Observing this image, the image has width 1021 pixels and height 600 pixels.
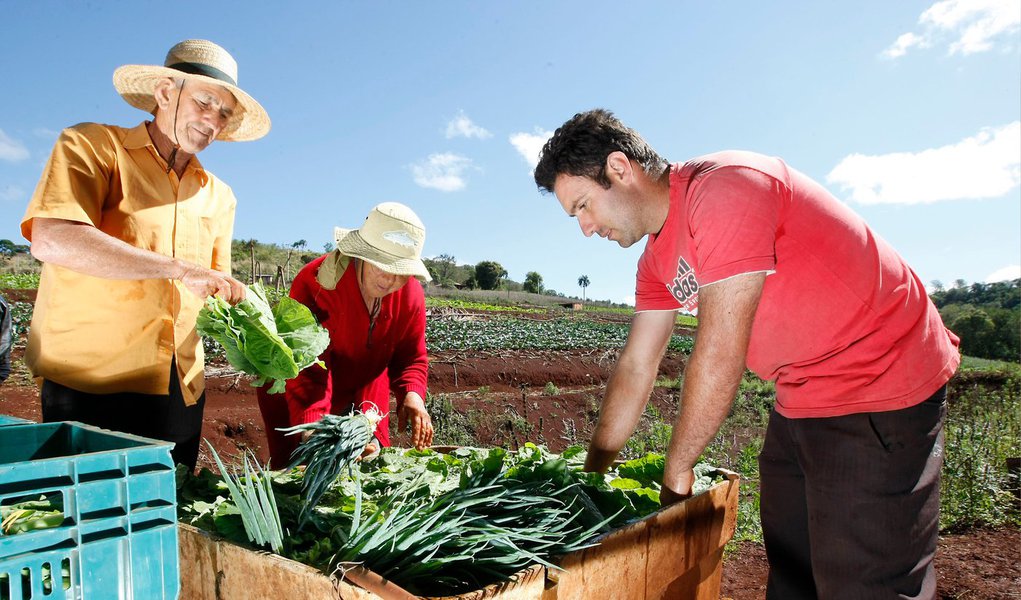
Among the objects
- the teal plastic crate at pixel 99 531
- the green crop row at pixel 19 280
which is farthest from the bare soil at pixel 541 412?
the green crop row at pixel 19 280

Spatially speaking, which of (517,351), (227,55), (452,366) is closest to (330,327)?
(227,55)

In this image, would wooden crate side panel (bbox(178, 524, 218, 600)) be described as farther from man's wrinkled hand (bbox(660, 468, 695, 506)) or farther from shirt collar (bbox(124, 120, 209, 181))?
shirt collar (bbox(124, 120, 209, 181))

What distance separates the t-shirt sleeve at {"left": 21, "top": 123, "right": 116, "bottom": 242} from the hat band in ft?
1.25

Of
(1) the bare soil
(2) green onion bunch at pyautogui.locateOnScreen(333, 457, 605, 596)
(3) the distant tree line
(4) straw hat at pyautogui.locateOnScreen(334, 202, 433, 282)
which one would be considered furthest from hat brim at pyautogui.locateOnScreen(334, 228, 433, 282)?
(3) the distant tree line

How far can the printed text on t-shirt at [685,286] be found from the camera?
224 cm

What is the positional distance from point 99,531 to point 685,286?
187 cm

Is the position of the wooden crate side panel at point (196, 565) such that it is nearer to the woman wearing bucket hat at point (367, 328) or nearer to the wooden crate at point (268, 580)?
the wooden crate at point (268, 580)

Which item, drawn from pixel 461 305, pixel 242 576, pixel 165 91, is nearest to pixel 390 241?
pixel 165 91

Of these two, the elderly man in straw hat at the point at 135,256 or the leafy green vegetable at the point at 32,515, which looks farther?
the elderly man in straw hat at the point at 135,256

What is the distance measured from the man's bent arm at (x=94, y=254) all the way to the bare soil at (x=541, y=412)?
11.3 feet

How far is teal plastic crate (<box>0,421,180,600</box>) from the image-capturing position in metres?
1.00

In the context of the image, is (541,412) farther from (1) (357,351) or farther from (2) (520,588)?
(2) (520,588)

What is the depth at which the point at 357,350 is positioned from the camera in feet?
10.6

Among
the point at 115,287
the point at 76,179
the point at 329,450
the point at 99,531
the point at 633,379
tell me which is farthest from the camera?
the point at 633,379
